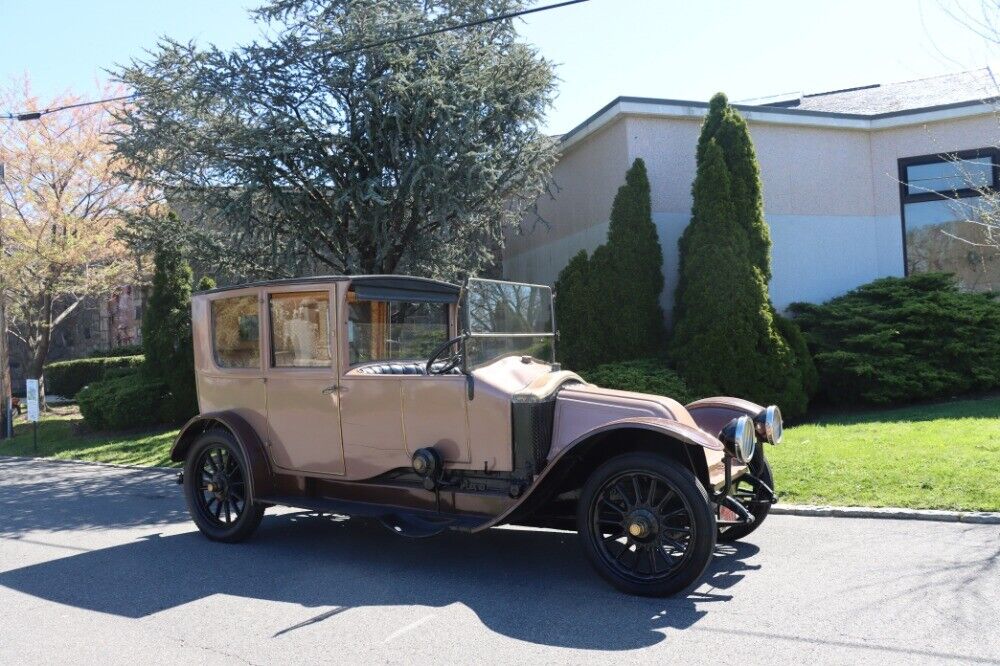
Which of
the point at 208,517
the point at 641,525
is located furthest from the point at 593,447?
the point at 208,517

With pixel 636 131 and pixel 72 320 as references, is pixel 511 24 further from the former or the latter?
pixel 72 320

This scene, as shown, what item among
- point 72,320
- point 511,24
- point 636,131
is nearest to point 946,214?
point 636,131

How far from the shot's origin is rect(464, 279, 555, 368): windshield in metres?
5.84

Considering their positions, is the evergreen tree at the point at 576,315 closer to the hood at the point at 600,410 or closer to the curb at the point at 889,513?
the curb at the point at 889,513

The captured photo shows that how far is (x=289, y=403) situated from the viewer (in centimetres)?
653

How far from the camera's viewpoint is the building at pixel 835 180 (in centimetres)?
1295

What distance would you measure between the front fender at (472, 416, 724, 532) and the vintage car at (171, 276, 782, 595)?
0.05 ft

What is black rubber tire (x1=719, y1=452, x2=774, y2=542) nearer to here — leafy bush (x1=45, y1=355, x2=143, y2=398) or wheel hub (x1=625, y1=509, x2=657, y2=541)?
wheel hub (x1=625, y1=509, x2=657, y2=541)

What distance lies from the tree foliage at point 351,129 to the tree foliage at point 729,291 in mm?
2657

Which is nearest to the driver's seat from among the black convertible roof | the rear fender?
the black convertible roof

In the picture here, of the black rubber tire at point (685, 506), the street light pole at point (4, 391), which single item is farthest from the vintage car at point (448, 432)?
the street light pole at point (4, 391)

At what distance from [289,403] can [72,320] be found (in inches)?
1293

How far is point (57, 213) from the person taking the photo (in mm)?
20641

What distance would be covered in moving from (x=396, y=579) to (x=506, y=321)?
204 cm
